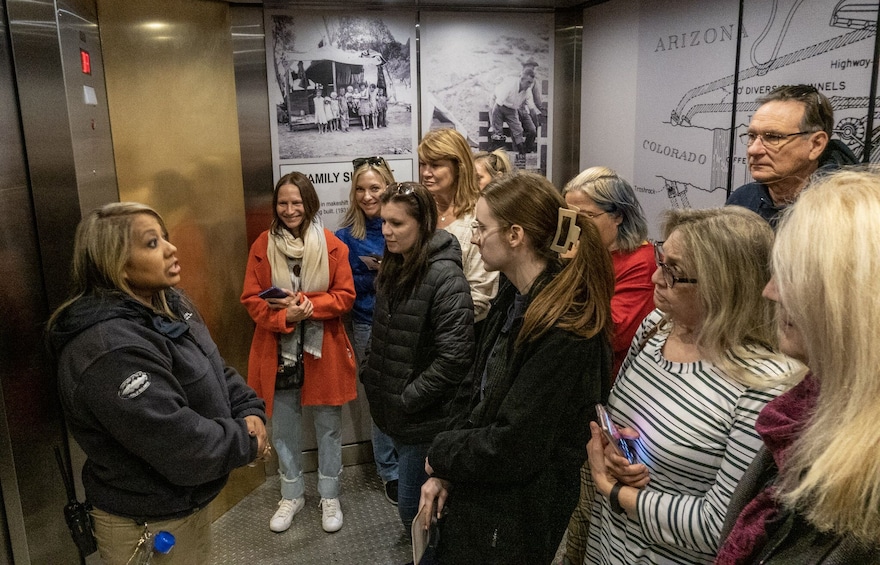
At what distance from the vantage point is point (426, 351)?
8.13 ft

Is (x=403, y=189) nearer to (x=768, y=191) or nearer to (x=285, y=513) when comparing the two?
(x=768, y=191)

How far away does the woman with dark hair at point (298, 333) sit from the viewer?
318 centimetres

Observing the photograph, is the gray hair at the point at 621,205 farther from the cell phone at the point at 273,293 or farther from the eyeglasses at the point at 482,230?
the cell phone at the point at 273,293

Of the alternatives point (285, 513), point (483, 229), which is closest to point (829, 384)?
point (483, 229)

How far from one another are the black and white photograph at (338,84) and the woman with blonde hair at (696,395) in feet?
7.89

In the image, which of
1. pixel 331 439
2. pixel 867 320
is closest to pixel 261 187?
pixel 331 439

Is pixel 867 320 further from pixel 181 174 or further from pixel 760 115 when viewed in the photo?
pixel 181 174

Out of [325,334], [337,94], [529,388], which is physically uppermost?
[337,94]

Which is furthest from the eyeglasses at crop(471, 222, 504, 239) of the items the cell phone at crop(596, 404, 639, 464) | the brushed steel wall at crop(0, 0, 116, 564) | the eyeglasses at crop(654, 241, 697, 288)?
the brushed steel wall at crop(0, 0, 116, 564)

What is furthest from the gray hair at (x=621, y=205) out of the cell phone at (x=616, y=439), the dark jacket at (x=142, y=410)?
the dark jacket at (x=142, y=410)

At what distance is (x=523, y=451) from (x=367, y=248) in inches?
80.0

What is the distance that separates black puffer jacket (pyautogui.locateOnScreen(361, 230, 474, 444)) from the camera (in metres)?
2.39

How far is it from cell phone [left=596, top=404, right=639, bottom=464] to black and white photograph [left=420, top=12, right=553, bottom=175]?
2.60m

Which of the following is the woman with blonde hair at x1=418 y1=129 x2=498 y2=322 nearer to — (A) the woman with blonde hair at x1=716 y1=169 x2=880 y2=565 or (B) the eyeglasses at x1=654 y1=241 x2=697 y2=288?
(B) the eyeglasses at x1=654 y1=241 x2=697 y2=288
